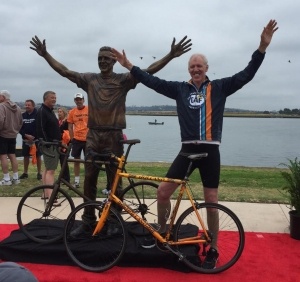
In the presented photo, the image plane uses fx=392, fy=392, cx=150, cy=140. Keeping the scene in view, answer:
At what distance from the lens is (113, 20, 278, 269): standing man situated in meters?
3.81

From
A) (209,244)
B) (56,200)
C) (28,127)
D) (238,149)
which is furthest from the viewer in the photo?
(238,149)

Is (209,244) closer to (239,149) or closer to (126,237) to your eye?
(126,237)

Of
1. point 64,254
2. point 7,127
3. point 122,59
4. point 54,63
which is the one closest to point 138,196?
point 64,254

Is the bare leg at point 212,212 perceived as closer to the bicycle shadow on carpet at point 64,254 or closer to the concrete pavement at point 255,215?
the bicycle shadow on carpet at point 64,254

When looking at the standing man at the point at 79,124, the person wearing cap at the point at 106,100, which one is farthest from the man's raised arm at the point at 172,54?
the standing man at the point at 79,124

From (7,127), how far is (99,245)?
456 cm

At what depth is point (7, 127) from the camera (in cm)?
781

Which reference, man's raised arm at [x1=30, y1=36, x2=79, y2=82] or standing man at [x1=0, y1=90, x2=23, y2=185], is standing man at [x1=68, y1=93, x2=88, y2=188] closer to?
standing man at [x1=0, y1=90, x2=23, y2=185]

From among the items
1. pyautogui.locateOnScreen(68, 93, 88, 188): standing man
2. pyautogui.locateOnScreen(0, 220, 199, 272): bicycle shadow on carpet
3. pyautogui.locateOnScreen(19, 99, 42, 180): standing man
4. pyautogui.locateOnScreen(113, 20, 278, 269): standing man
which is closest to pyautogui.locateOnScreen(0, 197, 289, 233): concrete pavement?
pyautogui.locateOnScreen(68, 93, 88, 188): standing man

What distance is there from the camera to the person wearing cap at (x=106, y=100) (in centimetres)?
454

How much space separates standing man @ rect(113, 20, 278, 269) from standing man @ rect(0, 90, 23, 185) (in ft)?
15.9

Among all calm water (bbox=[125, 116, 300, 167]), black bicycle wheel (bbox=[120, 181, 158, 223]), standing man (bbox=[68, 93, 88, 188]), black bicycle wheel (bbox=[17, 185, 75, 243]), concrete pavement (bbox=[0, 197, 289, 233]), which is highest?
standing man (bbox=[68, 93, 88, 188])

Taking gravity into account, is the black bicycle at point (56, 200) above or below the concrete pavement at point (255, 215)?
above

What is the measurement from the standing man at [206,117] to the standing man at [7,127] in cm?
485
